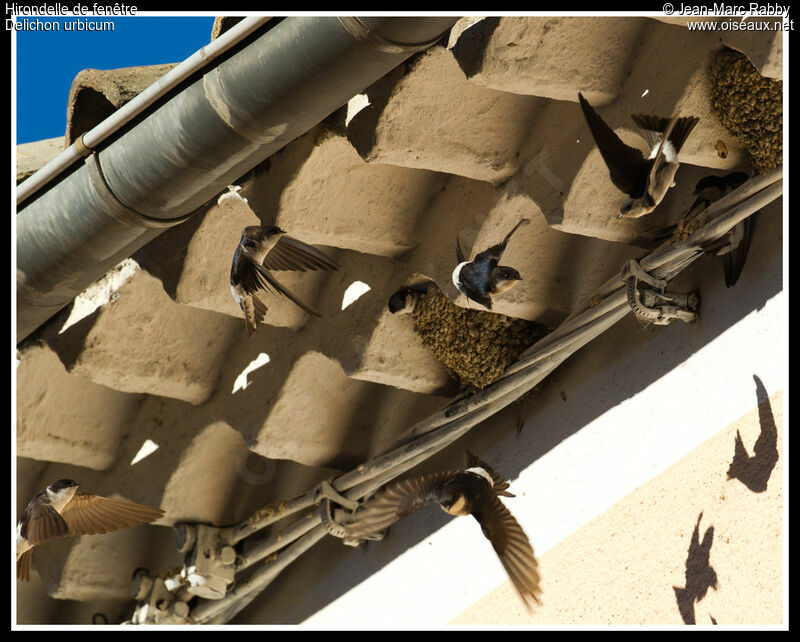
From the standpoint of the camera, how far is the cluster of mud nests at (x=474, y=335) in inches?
193

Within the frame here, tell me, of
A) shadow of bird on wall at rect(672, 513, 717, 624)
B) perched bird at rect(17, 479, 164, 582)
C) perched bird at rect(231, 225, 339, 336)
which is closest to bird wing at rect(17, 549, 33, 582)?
perched bird at rect(17, 479, 164, 582)

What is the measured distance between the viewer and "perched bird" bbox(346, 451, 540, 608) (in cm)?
444

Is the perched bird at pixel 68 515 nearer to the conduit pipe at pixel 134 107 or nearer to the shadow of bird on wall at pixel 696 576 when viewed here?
the conduit pipe at pixel 134 107

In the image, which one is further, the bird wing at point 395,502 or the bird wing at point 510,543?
the bird wing at point 395,502

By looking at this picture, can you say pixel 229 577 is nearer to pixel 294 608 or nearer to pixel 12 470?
pixel 294 608

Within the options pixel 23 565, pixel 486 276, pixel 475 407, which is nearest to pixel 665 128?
pixel 486 276

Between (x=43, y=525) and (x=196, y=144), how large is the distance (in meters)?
1.49

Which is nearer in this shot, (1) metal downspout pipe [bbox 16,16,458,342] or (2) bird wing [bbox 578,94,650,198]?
(1) metal downspout pipe [bbox 16,16,458,342]

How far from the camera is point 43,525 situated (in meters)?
4.74

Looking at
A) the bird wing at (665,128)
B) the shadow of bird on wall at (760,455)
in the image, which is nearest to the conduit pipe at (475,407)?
the bird wing at (665,128)

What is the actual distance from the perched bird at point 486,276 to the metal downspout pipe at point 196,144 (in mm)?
754

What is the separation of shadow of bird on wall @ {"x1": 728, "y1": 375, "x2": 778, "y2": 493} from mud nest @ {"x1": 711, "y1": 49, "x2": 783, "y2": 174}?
672 mm

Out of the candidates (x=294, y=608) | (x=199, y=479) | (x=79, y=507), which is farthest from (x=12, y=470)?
(x=294, y=608)

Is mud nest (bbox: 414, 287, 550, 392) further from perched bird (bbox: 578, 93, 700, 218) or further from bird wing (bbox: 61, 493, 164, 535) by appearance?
bird wing (bbox: 61, 493, 164, 535)
